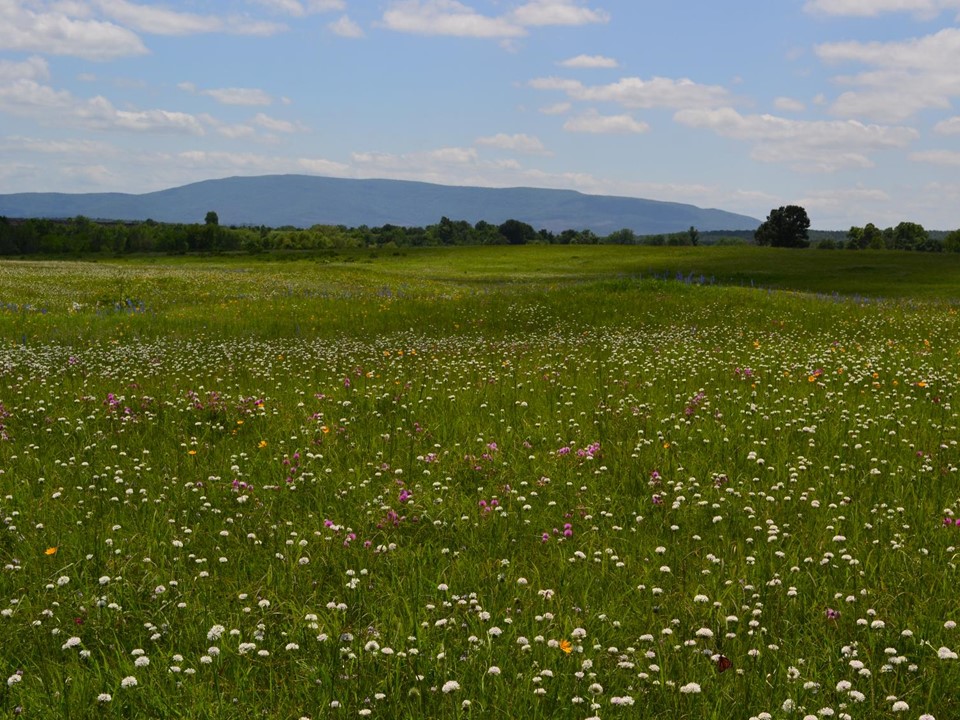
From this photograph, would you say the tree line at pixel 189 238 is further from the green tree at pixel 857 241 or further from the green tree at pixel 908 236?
the green tree at pixel 908 236

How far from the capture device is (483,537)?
6605mm

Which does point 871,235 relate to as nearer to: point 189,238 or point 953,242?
point 953,242

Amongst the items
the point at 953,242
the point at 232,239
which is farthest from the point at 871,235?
the point at 232,239

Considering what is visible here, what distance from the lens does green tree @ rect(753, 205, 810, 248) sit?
445 feet

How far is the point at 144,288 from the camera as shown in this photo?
34.9 metres

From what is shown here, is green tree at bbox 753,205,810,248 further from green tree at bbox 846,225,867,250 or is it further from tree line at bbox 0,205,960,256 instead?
green tree at bbox 846,225,867,250

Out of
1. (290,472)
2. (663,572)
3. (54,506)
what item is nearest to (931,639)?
(663,572)

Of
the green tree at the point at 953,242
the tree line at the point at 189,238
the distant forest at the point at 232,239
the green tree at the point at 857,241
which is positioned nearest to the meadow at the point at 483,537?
the distant forest at the point at 232,239

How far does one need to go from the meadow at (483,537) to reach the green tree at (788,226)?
132m

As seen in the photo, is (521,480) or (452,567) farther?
(521,480)

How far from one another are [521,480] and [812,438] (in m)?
3.83

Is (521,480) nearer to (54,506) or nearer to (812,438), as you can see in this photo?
(812,438)

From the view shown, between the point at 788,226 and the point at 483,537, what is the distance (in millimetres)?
143930

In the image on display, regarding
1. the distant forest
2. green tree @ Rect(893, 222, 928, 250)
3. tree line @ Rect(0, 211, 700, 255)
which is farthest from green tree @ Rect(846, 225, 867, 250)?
tree line @ Rect(0, 211, 700, 255)
